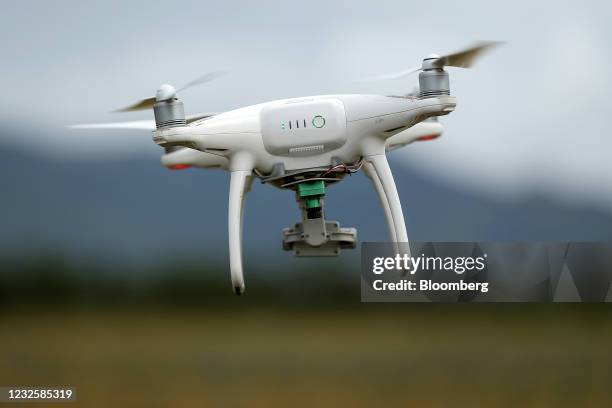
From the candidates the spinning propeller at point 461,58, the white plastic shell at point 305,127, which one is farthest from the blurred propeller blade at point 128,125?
the spinning propeller at point 461,58

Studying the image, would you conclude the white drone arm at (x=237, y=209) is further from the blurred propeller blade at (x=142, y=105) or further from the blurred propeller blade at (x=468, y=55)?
the blurred propeller blade at (x=468, y=55)

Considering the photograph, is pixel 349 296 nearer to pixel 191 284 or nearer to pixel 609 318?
pixel 191 284

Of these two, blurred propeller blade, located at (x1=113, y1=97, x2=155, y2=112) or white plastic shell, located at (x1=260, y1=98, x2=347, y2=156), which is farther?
blurred propeller blade, located at (x1=113, y1=97, x2=155, y2=112)

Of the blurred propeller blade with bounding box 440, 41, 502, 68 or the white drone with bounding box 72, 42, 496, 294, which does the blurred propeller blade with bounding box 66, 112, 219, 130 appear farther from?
the blurred propeller blade with bounding box 440, 41, 502, 68

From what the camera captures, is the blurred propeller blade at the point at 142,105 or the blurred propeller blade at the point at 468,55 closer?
the blurred propeller blade at the point at 468,55

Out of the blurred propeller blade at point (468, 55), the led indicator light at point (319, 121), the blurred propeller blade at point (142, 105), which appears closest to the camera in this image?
the blurred propeller blade at point (468, 55)

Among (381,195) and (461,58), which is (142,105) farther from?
(461,58)

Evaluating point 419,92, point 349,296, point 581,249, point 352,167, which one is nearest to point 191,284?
point 349,296

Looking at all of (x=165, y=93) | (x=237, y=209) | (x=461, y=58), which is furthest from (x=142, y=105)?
(x=461, y=58)

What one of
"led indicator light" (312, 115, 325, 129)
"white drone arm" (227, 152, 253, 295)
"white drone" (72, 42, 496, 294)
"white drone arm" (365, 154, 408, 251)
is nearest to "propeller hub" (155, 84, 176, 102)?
"white drone" (72, 42, 496, 294)
